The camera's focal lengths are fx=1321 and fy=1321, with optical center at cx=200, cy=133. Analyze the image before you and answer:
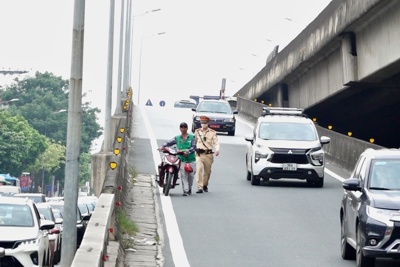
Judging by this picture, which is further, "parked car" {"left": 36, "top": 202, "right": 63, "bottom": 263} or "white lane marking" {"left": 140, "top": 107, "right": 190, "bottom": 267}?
"parked car" {"left": 36, "top": 202, "right": 63, "bottom": 263}

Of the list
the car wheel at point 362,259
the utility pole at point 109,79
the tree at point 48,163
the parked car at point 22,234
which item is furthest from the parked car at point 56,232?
the tree at point 48,163

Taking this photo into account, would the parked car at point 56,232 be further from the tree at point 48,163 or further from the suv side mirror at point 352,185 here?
the tree at point 48,163

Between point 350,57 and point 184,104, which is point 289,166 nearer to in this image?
point 350,57

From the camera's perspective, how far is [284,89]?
62.1 m

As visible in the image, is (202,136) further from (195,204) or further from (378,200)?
(378,200)

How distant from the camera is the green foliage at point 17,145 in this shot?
110 metres

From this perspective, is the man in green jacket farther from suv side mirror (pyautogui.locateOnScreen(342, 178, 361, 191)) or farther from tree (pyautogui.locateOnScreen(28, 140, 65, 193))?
tree (pyautogui.locateOnScreen(28, 140, 65, 193))

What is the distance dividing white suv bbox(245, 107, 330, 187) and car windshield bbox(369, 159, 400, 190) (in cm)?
1310

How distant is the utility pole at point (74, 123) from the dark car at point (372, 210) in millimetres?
3822

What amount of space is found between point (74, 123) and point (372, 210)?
4.06 metres

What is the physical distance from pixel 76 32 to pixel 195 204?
35.6 feet

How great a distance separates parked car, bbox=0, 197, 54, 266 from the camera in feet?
70.6

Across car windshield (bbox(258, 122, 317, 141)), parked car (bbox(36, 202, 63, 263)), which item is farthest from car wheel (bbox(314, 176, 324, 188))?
parked car (bbox(36, 202, 63, 263))

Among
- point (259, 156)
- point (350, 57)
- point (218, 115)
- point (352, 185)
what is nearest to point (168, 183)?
point (259, 156)
